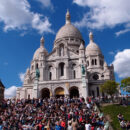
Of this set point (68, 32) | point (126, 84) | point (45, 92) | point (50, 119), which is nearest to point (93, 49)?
point (68, 32)

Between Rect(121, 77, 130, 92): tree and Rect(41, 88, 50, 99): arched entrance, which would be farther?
Rect(41, 88, 50, 99): arched entrance

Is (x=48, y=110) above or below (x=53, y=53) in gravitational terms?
below

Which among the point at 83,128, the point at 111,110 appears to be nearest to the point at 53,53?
the point at 111,110

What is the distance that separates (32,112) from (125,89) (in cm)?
2416

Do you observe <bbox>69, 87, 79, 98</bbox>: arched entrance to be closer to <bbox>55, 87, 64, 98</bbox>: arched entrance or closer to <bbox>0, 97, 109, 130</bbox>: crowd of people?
<bbox>55, 87, 64, 98</bbox>: arched entrance

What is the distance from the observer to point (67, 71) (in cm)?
5281

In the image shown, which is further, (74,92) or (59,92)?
(74,92)

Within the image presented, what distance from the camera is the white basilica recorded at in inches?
1839

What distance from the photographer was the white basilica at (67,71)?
46719mm

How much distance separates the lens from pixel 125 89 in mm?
41719

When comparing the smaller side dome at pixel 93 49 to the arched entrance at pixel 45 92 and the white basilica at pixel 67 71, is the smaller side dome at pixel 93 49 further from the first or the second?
the arched entrance at pixel 45 92

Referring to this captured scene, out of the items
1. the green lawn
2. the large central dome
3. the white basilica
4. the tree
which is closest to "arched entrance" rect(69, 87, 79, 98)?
the white basilica

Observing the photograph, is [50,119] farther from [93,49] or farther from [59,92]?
[93,49]

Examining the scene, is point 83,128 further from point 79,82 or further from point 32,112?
point 79,82
